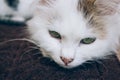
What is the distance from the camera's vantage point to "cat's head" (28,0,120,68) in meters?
1.02

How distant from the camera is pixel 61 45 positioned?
1064 millimetres

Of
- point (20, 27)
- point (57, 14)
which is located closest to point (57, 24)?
point (57, 14)

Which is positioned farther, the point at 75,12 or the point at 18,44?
the point at 18,44

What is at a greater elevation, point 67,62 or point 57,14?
point 57,14

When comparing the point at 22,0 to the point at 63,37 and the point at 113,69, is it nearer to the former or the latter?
the point at 63,37

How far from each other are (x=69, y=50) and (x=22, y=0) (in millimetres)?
404

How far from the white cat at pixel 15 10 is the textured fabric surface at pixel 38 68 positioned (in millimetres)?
168

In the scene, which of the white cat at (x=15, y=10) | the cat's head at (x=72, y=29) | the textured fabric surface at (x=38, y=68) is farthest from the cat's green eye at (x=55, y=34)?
the white cat at (x=15, y=10)

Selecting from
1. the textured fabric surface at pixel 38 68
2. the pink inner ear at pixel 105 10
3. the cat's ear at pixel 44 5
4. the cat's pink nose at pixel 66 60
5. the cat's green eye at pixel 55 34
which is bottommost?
the textured fabric surface at pixel 38 68

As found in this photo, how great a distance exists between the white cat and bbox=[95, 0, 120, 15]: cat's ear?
35 centimetres

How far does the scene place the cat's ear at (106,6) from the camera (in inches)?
41.5

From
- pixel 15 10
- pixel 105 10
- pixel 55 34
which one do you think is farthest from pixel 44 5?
pixel 15 10

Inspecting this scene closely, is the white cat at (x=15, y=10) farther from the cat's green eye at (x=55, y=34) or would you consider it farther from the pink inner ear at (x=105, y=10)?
the pink inner ear at (x=105, y=10)

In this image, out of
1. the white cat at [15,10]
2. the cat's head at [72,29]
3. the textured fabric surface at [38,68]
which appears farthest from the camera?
the white cat at [15,10]
